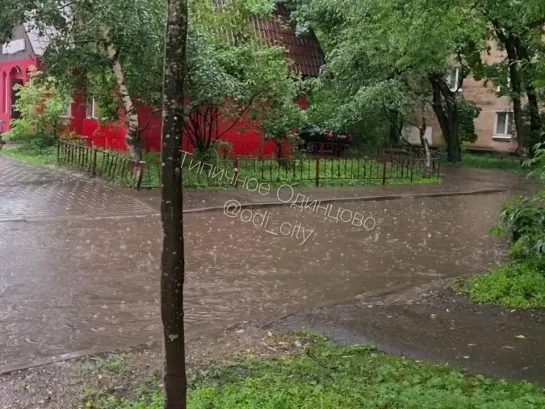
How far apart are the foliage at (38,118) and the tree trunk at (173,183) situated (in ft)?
62.1

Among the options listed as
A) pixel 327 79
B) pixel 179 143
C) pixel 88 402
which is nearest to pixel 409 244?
pixel 88 402

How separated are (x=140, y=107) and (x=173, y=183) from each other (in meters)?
16.1

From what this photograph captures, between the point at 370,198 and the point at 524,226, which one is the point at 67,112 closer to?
the point at 370,198

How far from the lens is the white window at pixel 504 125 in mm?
32500

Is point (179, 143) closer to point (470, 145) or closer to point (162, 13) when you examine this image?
point (162, 13)

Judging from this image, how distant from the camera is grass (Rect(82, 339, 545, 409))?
168 inches

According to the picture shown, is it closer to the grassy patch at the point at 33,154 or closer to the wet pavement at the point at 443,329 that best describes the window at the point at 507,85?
the grassy patch at the point at 33,154

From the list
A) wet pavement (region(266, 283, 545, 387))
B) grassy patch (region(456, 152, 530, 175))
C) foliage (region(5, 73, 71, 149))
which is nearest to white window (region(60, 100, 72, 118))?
foliage (region(5, 73, 71, 149))

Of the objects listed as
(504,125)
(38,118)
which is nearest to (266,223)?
(38,118)

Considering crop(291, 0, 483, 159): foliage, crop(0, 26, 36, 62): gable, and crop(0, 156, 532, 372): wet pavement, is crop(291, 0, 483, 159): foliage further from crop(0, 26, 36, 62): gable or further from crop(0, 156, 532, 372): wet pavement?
crop(0, 26, 36, 62): gable

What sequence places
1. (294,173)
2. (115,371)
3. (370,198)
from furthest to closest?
(294,173)
(370,198)
(115,371)

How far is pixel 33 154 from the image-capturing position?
21359 millimetres

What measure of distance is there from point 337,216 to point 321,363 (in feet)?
27.6

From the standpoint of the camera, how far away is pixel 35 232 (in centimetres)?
1059
